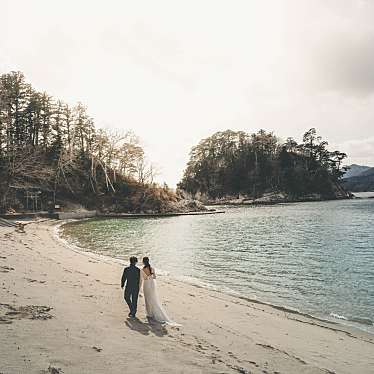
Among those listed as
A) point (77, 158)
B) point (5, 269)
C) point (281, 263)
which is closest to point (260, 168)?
point (77, 158)

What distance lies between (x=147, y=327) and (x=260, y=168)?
13730cm

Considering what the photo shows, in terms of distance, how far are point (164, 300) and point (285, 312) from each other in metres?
4.63

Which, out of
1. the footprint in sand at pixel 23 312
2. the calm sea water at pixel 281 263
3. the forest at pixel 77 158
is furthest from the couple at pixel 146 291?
the forest at pixel 77 158

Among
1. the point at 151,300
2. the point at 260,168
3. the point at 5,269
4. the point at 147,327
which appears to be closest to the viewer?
the point at 147,327

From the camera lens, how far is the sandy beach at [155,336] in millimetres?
6895

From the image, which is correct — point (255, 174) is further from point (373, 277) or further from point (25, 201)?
point (373, 277)

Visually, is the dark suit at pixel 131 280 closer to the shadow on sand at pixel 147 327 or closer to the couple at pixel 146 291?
the couple at pixel 146 291

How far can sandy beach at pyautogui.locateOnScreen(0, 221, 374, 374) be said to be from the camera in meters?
6.89

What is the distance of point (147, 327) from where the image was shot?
31.5 ft

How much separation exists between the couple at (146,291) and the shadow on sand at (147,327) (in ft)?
0.78

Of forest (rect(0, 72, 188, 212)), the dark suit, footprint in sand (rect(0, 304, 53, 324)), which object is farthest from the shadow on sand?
forest (rect(0, 72, 188, 212))

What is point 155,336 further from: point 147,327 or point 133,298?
point 133,298

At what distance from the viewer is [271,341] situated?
32.0ft

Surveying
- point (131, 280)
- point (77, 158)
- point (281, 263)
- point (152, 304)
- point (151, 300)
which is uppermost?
point (77, 158)
